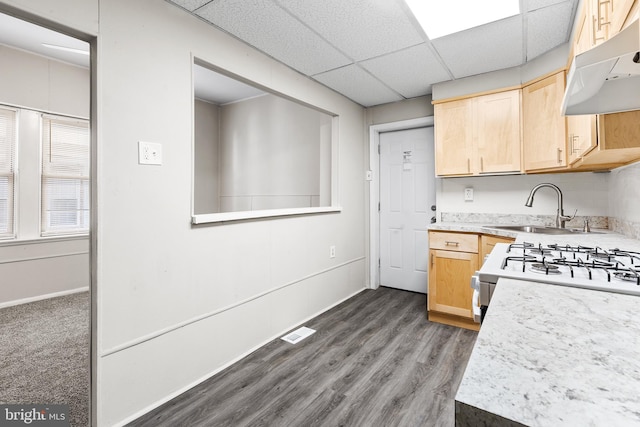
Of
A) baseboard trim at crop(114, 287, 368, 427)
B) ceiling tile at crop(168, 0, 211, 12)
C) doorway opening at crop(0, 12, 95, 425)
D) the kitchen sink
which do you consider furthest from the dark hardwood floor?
ceiling tile at crop(168, 0, 211, 12)

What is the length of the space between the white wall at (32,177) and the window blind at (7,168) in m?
0.06

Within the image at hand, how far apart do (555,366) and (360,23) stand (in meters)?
2.15

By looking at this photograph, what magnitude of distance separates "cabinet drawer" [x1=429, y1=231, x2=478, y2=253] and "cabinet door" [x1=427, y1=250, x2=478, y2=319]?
44 millimetres

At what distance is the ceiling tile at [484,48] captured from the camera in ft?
6.89

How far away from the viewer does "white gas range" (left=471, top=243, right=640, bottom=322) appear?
3.23 ft

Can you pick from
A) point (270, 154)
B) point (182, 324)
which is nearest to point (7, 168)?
point (270, 154)

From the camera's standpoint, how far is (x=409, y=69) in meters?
2.73

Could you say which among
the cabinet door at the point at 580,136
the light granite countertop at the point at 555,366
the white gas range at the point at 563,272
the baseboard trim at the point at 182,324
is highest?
the cabinet door at the point at 580,136

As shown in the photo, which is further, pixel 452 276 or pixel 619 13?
pixel 452 276

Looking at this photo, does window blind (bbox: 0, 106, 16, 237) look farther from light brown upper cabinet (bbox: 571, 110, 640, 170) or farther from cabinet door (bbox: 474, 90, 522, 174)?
light brown upper cabinet (bbox: 571, 110, 640, 170)

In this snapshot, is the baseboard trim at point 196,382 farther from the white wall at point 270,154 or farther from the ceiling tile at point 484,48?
the ceiling tile at point 484,48

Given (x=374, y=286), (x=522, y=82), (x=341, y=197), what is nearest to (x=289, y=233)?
(x=341, y=197)

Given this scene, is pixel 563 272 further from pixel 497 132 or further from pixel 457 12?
pixel 497 132

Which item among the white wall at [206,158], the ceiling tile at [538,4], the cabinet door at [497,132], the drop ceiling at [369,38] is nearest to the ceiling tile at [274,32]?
the drop ceiling at [369,38]
